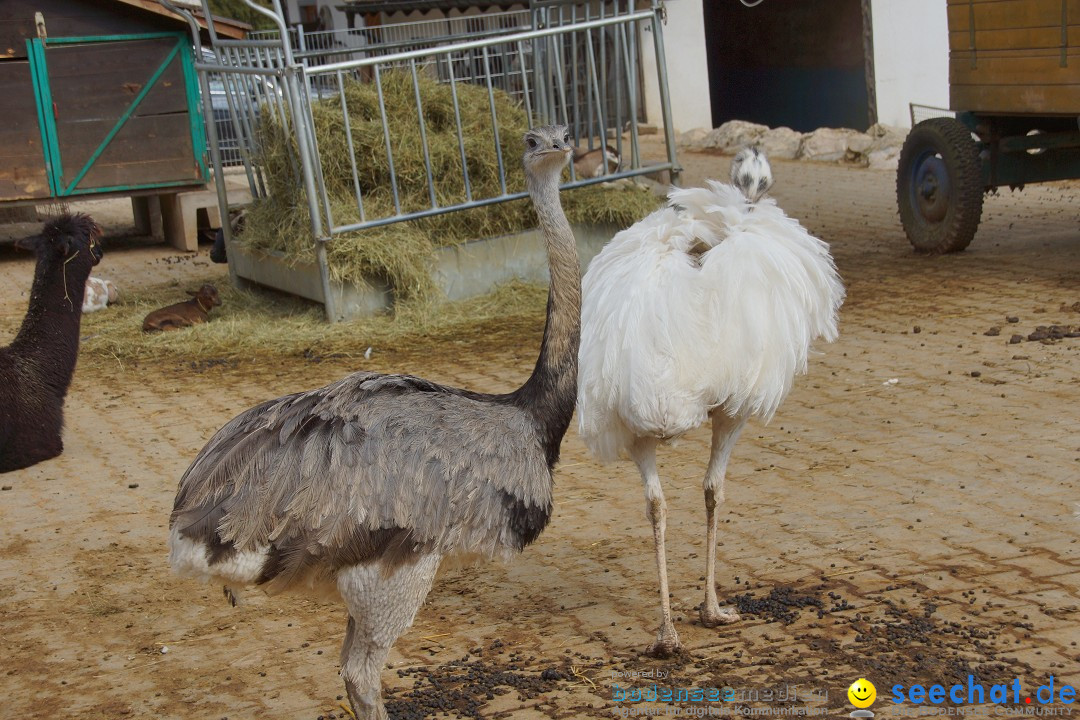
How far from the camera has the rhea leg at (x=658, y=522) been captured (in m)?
3.79

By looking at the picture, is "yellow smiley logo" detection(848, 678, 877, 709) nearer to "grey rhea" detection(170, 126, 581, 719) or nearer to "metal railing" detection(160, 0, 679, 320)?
"grey rhea" detection(170, 126, 581, 719)

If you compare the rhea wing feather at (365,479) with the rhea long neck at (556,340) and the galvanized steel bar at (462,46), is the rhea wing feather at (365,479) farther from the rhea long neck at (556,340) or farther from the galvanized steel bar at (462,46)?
the galvanized steel bar at (462,46)

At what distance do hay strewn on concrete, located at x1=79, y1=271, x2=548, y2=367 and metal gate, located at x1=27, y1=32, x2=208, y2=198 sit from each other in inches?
114

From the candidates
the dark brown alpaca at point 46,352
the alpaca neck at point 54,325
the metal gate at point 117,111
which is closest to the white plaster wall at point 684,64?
the metal gate at point 117,111

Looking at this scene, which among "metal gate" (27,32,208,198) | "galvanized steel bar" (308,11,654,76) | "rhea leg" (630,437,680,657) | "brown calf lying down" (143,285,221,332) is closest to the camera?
"rhea leg" (630,437,680,657)

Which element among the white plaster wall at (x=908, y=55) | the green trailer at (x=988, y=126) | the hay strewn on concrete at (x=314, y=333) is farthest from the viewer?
the white plaster wall at (x=908, y=55)

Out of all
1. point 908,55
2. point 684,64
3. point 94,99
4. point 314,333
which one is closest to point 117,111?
point 94,99

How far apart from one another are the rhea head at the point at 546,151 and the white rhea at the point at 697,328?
395 mm

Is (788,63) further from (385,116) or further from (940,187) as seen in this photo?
(385,116)

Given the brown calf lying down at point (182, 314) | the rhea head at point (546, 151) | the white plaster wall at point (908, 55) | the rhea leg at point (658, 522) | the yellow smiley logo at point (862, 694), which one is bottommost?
the yellow smiley logo at point (862, 694)

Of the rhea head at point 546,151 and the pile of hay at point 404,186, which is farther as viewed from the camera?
the pile of hay at point 404,186

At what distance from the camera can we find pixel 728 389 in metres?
3.79

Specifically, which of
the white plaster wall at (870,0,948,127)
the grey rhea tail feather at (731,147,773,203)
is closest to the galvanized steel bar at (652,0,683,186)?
the grey rhea tail feather at (731,147,773,203)

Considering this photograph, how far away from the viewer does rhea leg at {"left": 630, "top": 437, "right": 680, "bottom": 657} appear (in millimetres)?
3791
